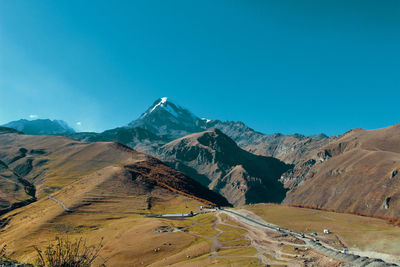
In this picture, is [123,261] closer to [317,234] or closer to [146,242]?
[146,242]

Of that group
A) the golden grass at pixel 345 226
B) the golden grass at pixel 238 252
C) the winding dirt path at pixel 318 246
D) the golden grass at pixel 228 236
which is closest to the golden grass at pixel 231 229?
the golden grass at pixel 228 236

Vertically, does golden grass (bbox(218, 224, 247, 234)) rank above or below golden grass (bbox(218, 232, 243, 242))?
above

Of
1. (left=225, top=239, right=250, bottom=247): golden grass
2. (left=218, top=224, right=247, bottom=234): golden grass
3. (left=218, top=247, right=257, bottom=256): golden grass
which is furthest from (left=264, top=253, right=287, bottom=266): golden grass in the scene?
(left=218, top=224, right=247, bottom=234): golden grass

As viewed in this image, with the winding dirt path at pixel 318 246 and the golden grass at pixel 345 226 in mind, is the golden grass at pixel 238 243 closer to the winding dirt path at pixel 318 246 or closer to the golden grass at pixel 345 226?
the winding dirt path at pixel 318 246

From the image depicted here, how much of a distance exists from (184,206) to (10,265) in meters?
128

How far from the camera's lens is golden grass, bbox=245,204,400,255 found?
2532 inches

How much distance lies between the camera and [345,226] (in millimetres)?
84750

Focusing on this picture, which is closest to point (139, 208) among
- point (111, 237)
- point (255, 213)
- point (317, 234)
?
point (111, 237)

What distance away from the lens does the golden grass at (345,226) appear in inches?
2532

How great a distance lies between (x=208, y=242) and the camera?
71562 millimetres

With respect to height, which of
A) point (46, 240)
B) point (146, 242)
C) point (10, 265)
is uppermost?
point (10, 265)

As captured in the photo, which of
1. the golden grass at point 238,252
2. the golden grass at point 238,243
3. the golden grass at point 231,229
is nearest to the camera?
the golden grass at point 238,252

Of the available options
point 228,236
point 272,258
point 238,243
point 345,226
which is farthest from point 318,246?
point 345,226

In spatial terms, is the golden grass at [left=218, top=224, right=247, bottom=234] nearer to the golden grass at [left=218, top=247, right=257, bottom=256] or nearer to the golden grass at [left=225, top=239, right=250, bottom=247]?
the golden grass at [left=225, top=239, right=250, bottom=247]
